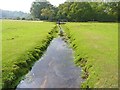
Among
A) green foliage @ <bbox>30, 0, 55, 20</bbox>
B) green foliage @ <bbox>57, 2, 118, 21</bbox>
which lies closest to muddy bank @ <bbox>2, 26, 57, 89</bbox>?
green foliage @ <bbox>57, 2, 118, 21</bbox>

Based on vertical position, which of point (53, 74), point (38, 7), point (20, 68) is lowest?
point (53, 74)

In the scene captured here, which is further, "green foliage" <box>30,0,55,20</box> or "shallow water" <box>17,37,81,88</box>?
"green foliage" <box>30,0,55,20</box>

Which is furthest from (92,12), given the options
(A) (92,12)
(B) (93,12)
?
(B) (93,12)

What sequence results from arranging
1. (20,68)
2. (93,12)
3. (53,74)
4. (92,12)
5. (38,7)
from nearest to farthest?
(20,68), (53,74), (92,12), (93,12), (38,7)

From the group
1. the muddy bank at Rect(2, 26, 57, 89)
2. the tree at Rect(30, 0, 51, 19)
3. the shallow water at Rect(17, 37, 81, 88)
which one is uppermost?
the tree at Rect(30, 0, 51, 19)

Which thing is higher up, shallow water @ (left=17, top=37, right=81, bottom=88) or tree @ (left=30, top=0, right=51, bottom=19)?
tree @ (left=30, top=0, right=51, bottom=19)

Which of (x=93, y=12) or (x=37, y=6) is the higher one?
(x=37, y=6)

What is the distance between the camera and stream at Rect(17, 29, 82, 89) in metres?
19.1

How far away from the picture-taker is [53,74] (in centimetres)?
2191

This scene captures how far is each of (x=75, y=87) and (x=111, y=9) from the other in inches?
4142

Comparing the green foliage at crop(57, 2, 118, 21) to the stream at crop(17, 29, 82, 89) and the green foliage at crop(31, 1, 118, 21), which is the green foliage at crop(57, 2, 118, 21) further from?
the stream at crop(17, 29, 82, 89)

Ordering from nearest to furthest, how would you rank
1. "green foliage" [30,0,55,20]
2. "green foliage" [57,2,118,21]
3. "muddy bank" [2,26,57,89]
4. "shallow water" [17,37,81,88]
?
"muddy bank" [2,26,57,89], "shallow water" [17,37,81,88], "green foliage" [57,2,118,21], "green foliage" [30,0,55,20]

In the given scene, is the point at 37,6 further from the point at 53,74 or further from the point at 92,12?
the point at 53,74

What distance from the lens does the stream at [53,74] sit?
62.7ft
